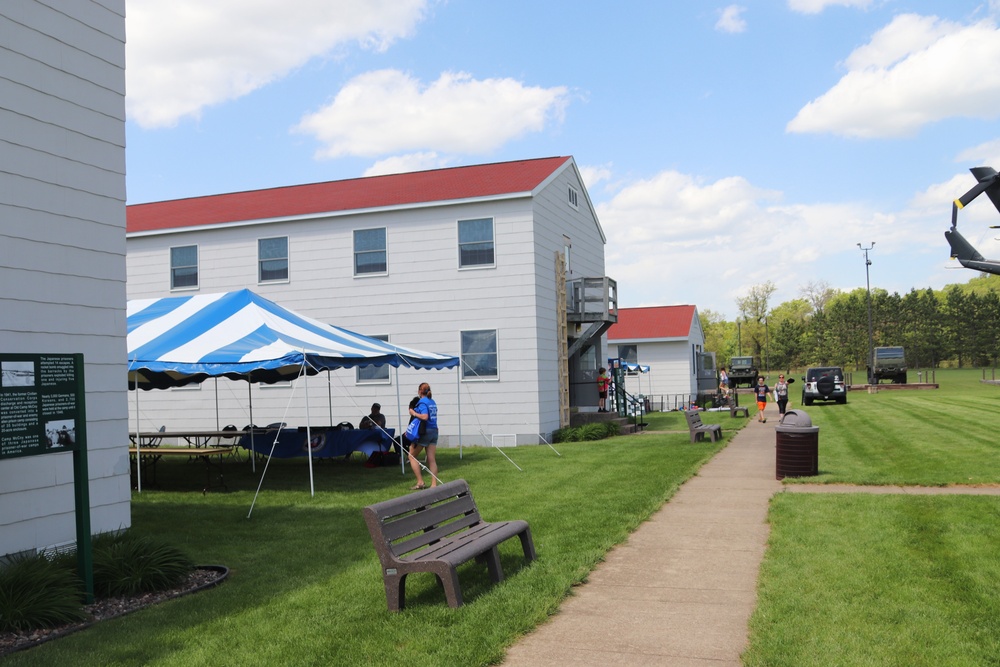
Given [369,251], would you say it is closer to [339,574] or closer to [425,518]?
[339,574]

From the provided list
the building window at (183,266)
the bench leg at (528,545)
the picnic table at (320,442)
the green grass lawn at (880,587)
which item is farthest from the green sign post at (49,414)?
the building window at (183,266)

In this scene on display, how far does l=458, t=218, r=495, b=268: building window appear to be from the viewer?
2250 centimetres

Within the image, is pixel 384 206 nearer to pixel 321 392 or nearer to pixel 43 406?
pixel 321 392

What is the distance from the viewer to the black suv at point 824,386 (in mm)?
38875

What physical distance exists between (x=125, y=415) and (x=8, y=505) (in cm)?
161

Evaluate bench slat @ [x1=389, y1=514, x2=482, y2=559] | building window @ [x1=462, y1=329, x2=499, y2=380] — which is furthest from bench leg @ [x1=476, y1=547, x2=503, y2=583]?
building window @ [x1=462, y1=329, x2=499, y2=380]

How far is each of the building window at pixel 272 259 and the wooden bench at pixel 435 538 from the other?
17.2m

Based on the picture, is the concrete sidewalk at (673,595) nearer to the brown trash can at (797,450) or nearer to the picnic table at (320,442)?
the brown trash can at (797,450)

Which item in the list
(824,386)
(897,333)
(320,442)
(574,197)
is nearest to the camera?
(320,442)

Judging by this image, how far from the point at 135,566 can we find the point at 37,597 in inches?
44.1

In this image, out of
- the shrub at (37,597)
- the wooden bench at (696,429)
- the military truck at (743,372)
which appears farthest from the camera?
the military truck at (743,372)

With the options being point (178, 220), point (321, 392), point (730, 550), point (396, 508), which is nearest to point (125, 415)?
point (396, 508)

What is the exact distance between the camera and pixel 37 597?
258 inches

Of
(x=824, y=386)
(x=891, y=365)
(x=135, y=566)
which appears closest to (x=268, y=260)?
(x=135, y=566)
